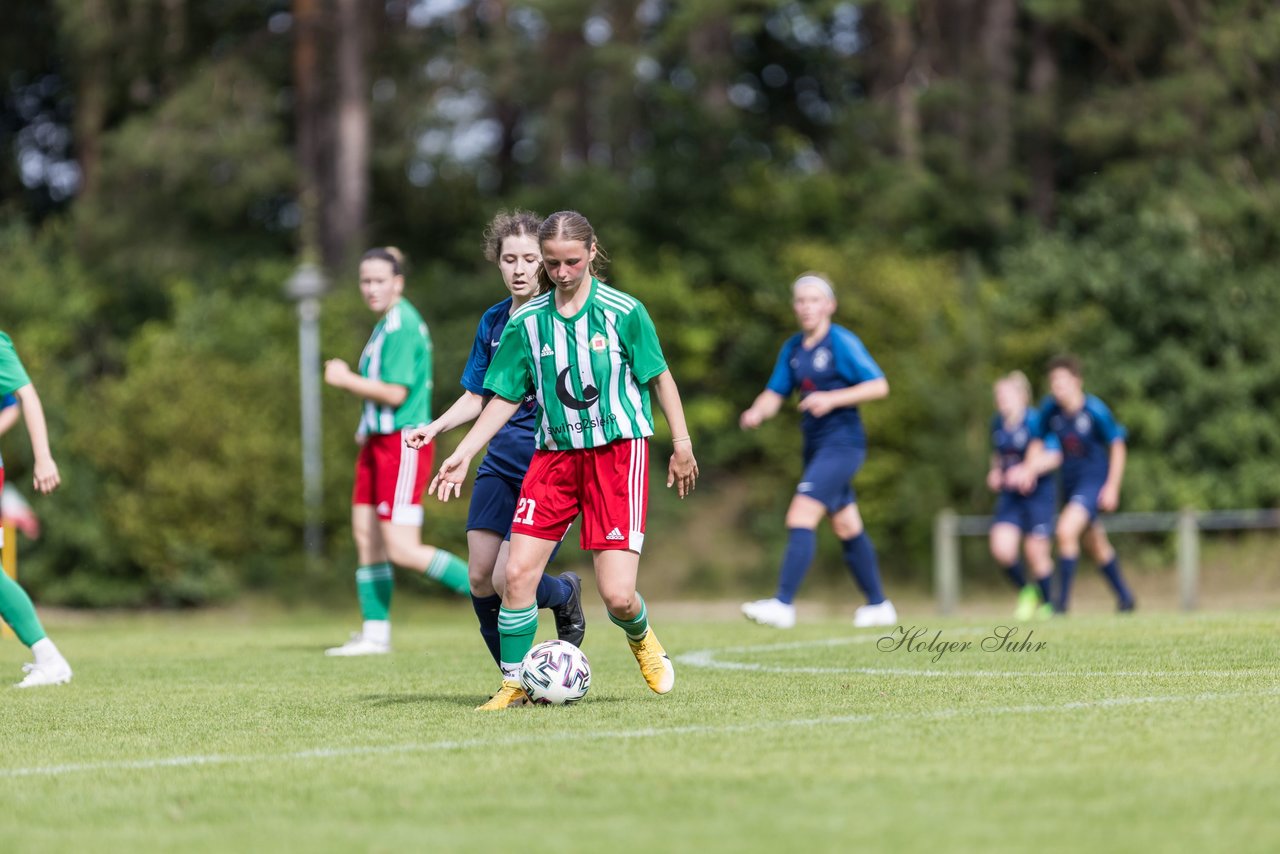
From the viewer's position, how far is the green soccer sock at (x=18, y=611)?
8.22 metres

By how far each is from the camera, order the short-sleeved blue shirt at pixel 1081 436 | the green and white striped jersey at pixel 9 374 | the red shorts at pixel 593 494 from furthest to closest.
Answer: the short-sleeved blue shirt at pixel 1081 436 < the green and white striped jersey at pixel 9 374 < the red shorts at pixel 593 494

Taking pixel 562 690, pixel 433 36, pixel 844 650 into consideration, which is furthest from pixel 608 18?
pixel 562 690

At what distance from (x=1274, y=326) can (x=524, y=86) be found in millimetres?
12678

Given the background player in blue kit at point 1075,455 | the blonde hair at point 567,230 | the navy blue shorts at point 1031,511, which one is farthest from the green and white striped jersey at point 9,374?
the navy blue shorts at point 1031,511

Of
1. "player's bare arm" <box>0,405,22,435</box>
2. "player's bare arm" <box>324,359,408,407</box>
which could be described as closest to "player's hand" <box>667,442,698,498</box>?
"player's bare arm" <box>324,359,408,407</box>

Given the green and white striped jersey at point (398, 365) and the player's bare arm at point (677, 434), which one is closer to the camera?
the player's bare arm at point (677, 434)

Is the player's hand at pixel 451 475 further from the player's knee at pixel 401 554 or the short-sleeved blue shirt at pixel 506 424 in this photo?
the player's knee at pixel 401 554

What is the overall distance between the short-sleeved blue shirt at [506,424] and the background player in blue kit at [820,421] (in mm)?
3371

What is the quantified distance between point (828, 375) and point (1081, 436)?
4.37 metres

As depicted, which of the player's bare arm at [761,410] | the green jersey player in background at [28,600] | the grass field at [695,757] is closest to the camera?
the grass field at [695,757]

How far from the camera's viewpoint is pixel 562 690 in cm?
668

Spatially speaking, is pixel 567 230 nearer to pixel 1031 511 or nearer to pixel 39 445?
pixel 39 445

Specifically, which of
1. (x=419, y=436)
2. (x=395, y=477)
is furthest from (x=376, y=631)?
(x=419, y=436)

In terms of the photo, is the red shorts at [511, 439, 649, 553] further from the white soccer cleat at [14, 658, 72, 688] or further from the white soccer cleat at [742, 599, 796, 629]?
the white soccer cleat at [742, 599, 796, 629]
